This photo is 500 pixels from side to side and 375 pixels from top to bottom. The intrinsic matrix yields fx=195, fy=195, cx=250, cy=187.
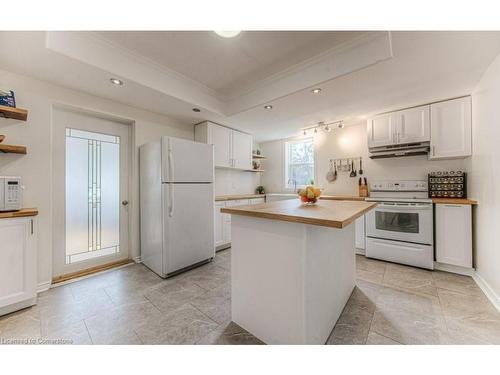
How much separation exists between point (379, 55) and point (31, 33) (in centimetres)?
290

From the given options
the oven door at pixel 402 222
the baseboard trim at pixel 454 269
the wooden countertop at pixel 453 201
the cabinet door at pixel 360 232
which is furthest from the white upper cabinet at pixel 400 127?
the baseboard trim at pixel 454 269

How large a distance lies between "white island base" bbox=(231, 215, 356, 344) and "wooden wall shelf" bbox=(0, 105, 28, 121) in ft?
7.67

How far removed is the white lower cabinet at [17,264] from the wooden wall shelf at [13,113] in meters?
1.03

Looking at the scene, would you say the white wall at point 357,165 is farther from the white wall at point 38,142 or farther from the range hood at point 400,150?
the white wall at point 38,142

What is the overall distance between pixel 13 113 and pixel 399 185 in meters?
4.93

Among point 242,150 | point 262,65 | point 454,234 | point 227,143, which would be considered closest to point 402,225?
point 454,234

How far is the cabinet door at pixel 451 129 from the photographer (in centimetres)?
258

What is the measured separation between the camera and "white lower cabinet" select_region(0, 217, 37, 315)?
1.67 m

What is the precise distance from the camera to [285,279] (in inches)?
49.6

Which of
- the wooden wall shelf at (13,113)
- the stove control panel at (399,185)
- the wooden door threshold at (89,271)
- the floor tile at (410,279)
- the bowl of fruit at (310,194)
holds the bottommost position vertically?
the floor tile at (410,279)

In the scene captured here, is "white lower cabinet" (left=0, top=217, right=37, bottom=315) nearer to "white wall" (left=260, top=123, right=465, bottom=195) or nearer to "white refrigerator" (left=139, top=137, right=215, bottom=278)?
"white refrigerator" (left=139, top=137, right=215, bottom=278)

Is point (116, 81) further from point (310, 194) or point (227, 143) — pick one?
point (310, 194)
